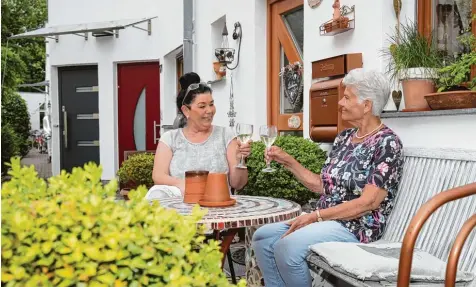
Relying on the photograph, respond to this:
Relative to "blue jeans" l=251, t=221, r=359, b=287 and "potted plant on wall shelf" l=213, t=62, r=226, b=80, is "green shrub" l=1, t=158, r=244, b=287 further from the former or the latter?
"potted plant on wall shelf" l=213, t=62, r=226, b=80

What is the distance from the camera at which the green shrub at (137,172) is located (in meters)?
7.28

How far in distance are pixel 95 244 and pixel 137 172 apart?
20.7 ft

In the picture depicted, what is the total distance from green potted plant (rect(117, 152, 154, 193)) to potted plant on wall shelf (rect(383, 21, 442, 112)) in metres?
4.28

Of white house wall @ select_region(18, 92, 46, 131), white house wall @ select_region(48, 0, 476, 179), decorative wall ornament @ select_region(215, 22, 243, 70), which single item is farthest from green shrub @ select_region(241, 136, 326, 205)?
white house wall @ select_region(18, 92, 46, 131)

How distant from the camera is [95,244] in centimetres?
105

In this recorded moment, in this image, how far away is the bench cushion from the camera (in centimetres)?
222

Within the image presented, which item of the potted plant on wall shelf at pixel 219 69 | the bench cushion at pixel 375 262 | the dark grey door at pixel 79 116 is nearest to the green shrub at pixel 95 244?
the bench cushion at pixel 375 262

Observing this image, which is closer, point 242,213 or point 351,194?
point 242,213

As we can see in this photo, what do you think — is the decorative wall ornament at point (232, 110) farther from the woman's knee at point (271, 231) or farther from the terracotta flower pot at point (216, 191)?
the terracotta flower pot at point (216, 191)

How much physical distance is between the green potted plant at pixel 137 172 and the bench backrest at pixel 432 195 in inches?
182

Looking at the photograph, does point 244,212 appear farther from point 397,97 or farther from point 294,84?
point 294,84

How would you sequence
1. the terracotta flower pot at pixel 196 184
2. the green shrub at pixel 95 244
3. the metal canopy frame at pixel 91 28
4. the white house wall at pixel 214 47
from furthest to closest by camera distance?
the metal canopy frame at pixel 91 28
the white house wall at pixel 214 47
the terracotta flower pot at pixel 196 184
the green shrub at pixel 95 244

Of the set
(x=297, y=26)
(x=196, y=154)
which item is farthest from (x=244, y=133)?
(x=297, y=26)

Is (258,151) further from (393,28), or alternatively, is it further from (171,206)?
(171,206)
